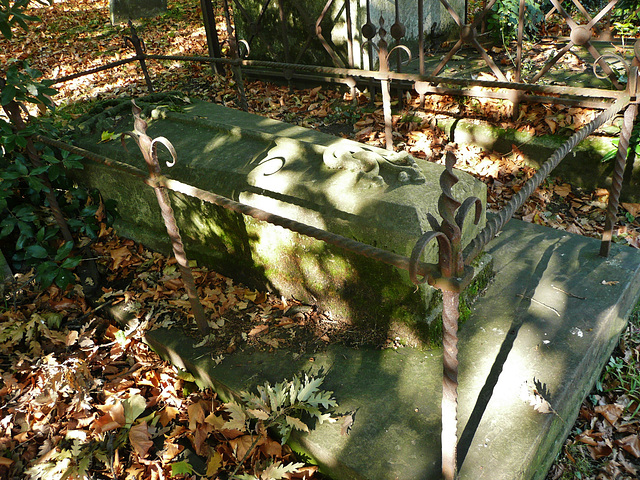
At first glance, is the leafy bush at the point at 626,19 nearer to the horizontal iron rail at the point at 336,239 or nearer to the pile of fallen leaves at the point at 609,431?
the pile of fallen leaves at the point at 609,431

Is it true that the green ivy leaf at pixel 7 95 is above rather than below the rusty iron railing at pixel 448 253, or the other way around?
above

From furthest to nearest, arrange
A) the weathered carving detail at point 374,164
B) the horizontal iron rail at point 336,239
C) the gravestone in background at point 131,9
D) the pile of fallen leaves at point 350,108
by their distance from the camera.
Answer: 1. the gravestone in background at point 131,9
2. the pile of fallen leaves at point 350,108
3. the weathered carving detail at point 374,164
4. the horizontal iron rail at point 336,239

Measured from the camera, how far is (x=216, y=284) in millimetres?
3379

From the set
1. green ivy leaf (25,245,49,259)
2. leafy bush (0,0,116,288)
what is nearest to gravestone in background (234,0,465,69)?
leafy bush (0,0,116,288)

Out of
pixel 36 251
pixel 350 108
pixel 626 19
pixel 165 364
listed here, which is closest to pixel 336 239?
pixel 165 364

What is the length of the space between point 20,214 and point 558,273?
385cm

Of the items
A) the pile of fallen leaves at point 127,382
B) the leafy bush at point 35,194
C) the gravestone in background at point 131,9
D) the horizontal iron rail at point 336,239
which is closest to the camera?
the horizontal iron rail at point 336,239

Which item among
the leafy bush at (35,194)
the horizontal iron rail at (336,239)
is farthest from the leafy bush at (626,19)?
the leafy bush at (35,194)

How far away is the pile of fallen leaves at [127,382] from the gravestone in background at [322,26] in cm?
289

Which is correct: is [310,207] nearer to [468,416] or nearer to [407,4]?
[468,416]

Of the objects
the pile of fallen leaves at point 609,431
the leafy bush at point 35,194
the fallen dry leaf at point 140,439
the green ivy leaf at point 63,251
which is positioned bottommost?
the pile of fallen leaves at point 609,431

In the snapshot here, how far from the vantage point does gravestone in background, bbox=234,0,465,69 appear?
203 inches

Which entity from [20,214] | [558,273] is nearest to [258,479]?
[558,273]

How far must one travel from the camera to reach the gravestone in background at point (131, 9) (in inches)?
395
